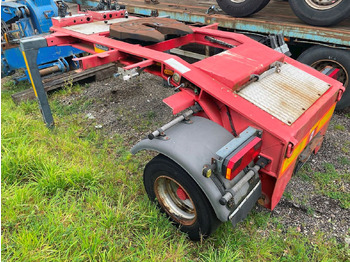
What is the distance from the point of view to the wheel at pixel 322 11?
316 centimetres

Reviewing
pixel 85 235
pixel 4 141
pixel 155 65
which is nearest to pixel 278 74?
pixel 155 65

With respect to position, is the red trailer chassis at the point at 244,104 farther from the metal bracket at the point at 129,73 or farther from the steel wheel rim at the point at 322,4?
the steel wheel rim at the point at 322,4

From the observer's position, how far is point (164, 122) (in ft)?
12.1

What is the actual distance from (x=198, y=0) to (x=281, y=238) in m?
4.62

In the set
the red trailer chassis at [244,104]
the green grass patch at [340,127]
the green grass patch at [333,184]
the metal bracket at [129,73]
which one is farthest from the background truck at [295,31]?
the metal bracket at [129,73]

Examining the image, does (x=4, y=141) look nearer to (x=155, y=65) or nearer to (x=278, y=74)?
(x=155, y=65)

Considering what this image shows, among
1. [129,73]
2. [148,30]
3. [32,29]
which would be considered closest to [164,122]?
[148,30]

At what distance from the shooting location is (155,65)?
2.47 metres

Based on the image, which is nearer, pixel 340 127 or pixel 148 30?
pixel 148 30

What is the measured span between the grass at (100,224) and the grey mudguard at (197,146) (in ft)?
1.76

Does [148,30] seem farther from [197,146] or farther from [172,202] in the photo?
[172,202]

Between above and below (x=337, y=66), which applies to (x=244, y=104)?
above

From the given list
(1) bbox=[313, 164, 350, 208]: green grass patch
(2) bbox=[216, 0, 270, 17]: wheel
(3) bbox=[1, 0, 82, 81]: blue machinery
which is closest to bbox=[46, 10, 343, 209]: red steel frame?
(1) bbox=[313, 164, 350, 208]: green grass patch

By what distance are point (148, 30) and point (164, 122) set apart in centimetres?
128
